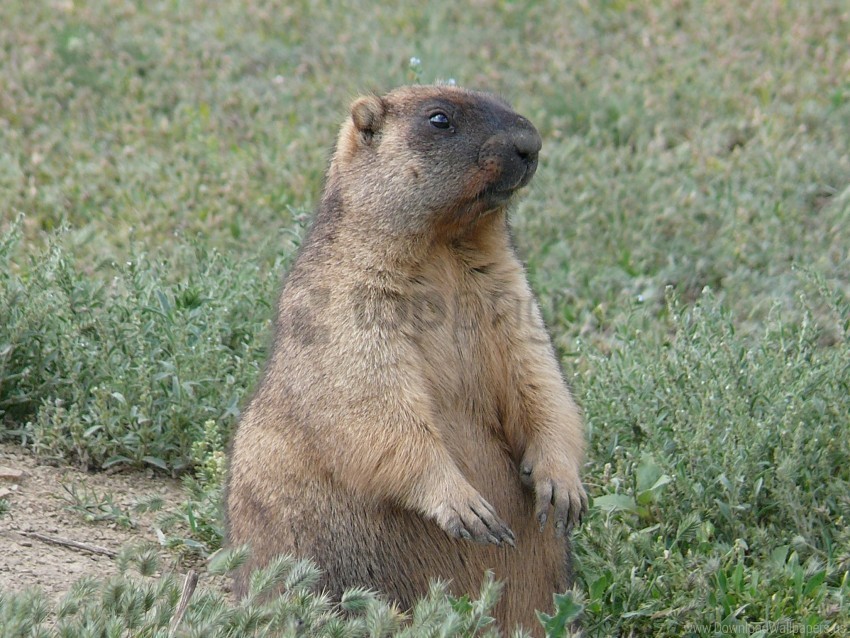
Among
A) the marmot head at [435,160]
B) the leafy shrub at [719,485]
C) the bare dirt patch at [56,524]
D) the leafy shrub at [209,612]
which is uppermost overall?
the marmot head at [435,160]

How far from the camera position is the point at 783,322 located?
18.8ft

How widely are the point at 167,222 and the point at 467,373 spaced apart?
→ 3535 mm

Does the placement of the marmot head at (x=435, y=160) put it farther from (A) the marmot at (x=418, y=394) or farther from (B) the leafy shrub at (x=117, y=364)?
(B) the leafy shrub at (x=117, y=364)

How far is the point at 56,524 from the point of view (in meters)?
5.05

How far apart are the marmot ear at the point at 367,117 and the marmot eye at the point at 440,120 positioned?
24cm

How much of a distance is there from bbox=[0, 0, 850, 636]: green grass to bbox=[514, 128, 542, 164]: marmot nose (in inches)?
51.7

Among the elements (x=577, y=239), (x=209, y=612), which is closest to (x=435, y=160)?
(x=209, y=612)

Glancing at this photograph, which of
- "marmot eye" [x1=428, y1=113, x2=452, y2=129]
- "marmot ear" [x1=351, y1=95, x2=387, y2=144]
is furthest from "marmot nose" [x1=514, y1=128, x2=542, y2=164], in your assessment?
"marmot ear" [x1=351, y1=95, x2=387, y2=144]

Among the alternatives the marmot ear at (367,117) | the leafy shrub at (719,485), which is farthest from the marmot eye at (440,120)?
the leafy shrub at (719,485)

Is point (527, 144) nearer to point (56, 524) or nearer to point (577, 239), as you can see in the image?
point (56, 524)

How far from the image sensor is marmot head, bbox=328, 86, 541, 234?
4.45m

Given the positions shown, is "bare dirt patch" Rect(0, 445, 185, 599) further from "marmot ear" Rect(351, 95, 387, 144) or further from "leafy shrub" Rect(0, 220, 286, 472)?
"marmot ear" Rect(351, 95, 387, 144)

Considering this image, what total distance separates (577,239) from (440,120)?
3.06m

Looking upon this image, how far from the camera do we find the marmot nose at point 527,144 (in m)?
4.47
